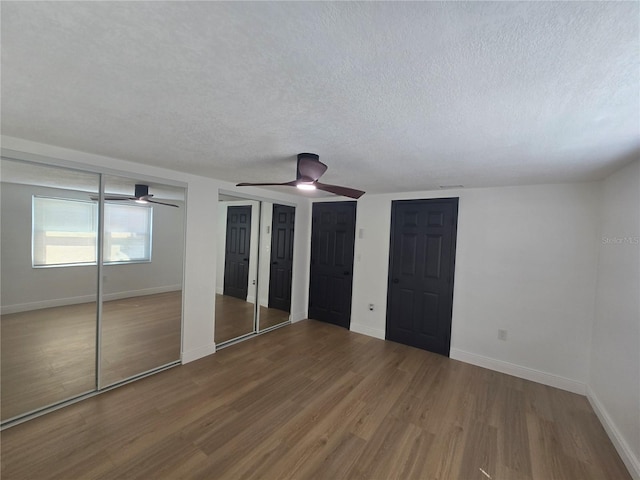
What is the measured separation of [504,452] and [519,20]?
2.77 m

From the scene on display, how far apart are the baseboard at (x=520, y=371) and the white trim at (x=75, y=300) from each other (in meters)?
3.79

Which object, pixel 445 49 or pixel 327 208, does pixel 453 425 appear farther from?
pixel 327 208

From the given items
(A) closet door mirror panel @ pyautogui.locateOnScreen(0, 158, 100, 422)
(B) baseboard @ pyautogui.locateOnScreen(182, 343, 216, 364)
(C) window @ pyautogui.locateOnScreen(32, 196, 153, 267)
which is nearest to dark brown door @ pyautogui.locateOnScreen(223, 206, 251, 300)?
(B) baseboard @ pyautogui.locateOnScreen(182, 343, 216, 364)

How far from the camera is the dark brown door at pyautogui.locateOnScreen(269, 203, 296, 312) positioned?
463 centimetres

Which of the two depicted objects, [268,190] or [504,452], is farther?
[268,190]

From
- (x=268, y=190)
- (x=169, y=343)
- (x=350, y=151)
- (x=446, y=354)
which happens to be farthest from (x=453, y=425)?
(x=268, y=190)

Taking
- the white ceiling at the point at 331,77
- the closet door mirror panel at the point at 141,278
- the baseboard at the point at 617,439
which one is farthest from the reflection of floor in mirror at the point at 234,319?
the baseboard at the point at 617,439

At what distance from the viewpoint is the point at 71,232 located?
2.64 metres

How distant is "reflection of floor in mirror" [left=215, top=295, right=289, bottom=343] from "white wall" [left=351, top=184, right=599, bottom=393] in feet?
9.56

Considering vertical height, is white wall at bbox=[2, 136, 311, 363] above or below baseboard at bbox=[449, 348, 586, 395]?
above

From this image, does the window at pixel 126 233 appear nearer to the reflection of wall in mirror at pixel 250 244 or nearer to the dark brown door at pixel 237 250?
the reflection of wall in mirror at pixel 250 244

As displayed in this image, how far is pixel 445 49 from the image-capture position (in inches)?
36.8

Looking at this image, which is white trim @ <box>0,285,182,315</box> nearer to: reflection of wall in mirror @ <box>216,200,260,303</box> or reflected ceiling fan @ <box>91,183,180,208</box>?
reflection of wall in mirror @ <box>216,200,260,303</box>

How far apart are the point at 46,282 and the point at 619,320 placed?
557 cm
